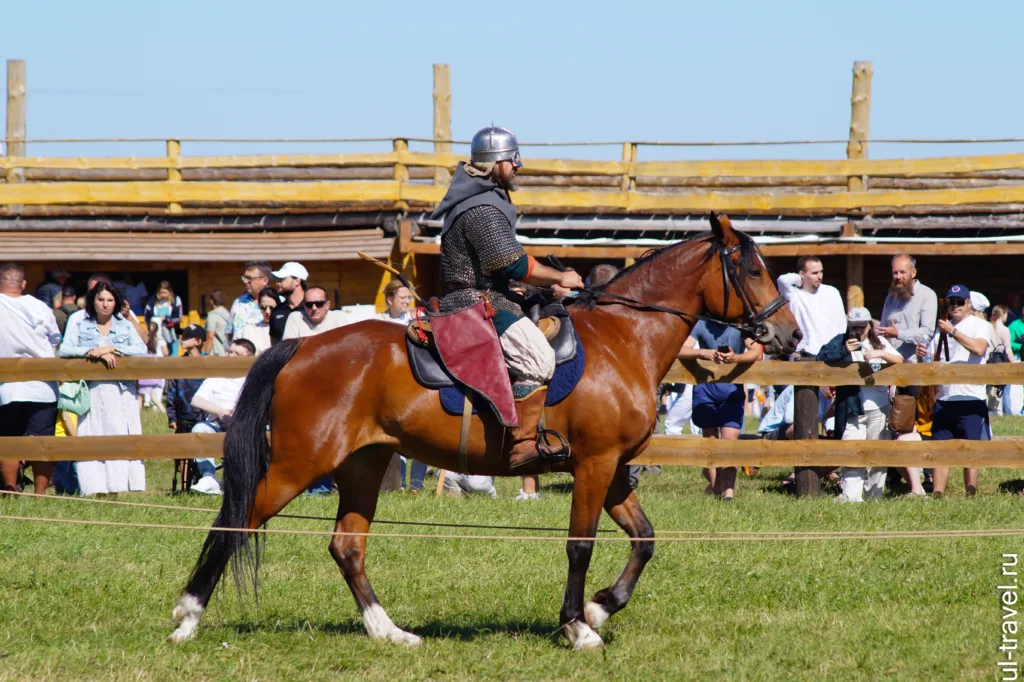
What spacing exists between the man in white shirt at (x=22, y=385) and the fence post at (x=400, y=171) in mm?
9317

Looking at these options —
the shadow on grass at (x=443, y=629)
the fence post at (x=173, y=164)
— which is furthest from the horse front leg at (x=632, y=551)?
the fence post at (x=173, y=164)

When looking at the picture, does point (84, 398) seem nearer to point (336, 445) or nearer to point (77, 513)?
point (77, 513)

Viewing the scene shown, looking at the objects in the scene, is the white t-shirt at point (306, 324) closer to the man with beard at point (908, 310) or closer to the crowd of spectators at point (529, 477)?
the crowd of spectators at point (529, 477)

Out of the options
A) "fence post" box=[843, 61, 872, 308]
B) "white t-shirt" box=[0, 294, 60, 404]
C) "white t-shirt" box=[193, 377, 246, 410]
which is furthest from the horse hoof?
"fence post" box=[843, 61, 872, 308]

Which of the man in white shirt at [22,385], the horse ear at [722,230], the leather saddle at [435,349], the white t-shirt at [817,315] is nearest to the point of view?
the leather saddle at [435,349]

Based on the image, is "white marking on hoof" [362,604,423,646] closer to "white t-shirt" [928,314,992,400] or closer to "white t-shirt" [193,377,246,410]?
"white t-shirt" [193,377,246,410]

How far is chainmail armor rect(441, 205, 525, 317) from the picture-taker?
20.6 feet

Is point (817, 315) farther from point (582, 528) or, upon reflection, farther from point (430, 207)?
point (430, 207)

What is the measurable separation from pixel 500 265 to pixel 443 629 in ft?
6.86

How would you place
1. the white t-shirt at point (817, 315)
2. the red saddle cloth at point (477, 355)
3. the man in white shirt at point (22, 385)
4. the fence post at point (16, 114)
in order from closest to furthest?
the red saddle cloth at point (477, 355)
the man in white shirt at point (22, 385)
the white t-shirt at point (817, 315)
the fence post at point (16, 114)

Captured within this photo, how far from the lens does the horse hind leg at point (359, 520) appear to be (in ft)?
21.5

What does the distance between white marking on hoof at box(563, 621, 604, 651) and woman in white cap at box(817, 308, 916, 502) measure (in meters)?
5.00

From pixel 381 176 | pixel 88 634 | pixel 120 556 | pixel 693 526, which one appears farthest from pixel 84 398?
pixel 381 176

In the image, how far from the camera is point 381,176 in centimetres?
2038
